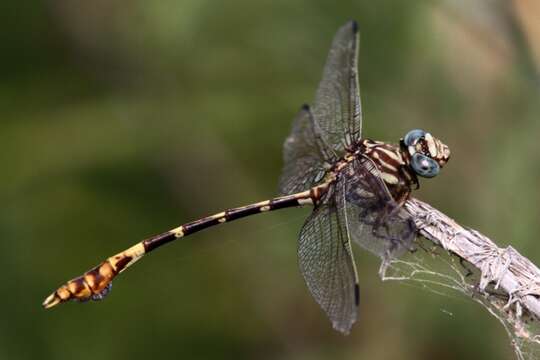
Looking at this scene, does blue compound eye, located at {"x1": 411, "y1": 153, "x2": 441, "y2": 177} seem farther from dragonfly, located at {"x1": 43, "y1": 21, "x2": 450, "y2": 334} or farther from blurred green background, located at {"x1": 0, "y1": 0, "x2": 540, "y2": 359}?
blurred green background, located at {"x1": 0, "y1": 0, "x2": 540, "y2": 359}

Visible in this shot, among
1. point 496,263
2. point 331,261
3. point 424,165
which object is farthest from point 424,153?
point 496,263

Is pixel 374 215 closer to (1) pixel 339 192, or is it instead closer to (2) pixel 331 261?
(2) pixel 331 261

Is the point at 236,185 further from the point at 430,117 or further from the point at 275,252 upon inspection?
the point at 430,117

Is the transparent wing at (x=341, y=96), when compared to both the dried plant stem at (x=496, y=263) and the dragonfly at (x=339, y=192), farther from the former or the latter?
the dried plant stem at (x=496, y=263)

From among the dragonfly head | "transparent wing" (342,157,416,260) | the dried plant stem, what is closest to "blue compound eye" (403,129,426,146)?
the dragonfly head

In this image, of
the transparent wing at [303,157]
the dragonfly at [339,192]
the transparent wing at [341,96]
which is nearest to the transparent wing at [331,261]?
the dragonfly at [339,192]
